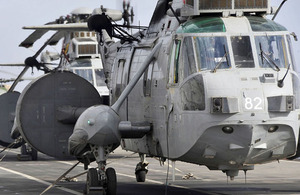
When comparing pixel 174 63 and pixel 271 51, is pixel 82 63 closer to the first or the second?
pixel 174 63

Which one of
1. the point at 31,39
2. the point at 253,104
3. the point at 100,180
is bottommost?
the point at 100,180

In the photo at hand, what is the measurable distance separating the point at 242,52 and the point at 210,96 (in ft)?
4.12

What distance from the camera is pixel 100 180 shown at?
1775 cm

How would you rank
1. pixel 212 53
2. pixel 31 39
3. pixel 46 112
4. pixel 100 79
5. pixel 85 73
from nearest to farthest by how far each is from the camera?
pixel 212 53 → pixel 46 112 → pixel 31 39 → pixel 100 79 → pixel 85 73

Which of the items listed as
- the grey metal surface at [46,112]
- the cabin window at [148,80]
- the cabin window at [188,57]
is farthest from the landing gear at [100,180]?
the cabin window at [188,57]

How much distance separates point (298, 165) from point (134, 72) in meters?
12.5

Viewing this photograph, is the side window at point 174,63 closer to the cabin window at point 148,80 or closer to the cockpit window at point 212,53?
the cockpit window at point 212,53

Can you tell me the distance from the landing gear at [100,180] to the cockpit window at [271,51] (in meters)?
3.91

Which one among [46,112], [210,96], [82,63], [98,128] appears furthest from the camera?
[82,63]

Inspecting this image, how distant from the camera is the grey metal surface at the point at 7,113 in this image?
3189 cm

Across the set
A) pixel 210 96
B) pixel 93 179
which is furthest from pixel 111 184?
pixel 210 96

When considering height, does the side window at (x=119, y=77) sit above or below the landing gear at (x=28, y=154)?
above

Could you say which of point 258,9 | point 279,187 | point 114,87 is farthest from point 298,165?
point 258,9

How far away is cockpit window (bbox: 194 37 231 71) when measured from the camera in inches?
616
